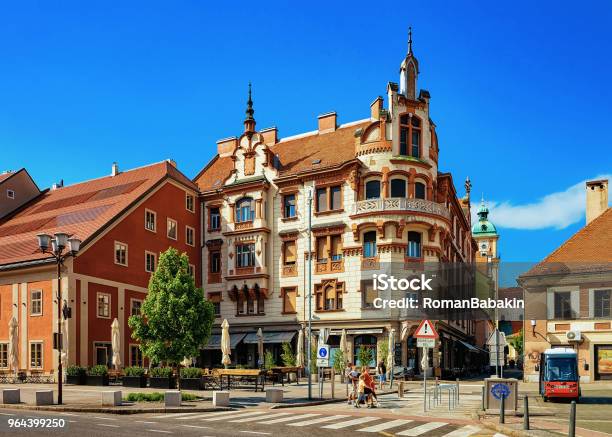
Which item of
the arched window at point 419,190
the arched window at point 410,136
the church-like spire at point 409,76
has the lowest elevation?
the arched window at point 419,190

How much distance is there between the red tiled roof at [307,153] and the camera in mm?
51250

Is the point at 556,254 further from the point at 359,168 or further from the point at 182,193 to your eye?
the point at 182,193

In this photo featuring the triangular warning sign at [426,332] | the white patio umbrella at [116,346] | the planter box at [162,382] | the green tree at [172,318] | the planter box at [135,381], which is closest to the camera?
the triangular warning sign at [426,332]

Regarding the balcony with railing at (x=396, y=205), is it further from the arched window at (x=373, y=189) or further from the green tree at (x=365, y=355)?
the green tree at (x=365, y=355)

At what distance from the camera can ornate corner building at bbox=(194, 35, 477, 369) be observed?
47.6 metres

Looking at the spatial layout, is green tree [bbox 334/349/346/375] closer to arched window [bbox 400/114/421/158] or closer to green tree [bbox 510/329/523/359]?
arched window [bbox 400/114/421/158]

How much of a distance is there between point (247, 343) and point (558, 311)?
22963 mm

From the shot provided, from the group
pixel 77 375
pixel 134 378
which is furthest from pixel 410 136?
pixel 77 375

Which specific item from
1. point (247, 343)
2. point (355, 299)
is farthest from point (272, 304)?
point (355, 299)

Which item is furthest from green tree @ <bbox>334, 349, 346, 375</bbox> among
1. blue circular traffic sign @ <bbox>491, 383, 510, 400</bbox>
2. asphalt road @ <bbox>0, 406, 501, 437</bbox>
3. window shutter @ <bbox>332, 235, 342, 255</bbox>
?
blue circular traffic sign @ <bbox>491, 383, 510, 400</bbox>

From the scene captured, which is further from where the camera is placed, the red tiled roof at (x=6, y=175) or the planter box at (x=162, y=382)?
the red tiled roof at (x=6, y=175)

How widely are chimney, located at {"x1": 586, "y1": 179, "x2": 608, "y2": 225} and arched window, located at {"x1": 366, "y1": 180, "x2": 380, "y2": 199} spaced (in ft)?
54.6

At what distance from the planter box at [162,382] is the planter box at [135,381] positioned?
0.49m

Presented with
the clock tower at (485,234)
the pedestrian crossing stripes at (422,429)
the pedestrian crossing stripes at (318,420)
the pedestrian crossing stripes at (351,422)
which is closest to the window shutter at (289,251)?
the pedestrian crossing stripes at (318,420)
